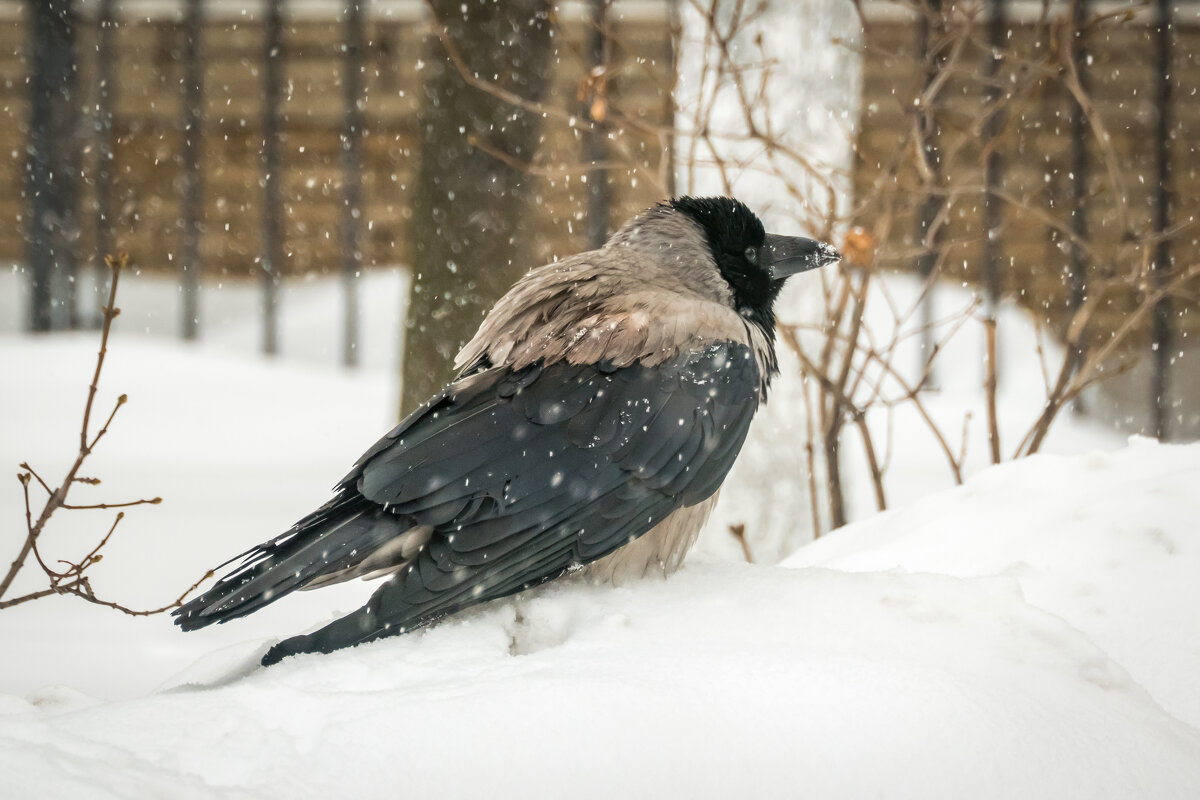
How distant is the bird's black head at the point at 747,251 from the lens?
2.81m

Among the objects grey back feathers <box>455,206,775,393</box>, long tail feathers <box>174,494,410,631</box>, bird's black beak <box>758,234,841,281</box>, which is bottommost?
long tail feathers <box>174,494,410,631</box>

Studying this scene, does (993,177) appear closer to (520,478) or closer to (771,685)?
(520,478)

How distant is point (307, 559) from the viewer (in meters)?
2.03

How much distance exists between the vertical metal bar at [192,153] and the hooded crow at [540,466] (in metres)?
5.24

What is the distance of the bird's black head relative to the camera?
9.23 ft

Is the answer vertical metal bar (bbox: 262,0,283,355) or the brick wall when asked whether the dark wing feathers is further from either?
the brick wall

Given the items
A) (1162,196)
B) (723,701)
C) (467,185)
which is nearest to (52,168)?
(467,185)

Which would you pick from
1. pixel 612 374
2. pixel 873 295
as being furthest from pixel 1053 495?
pixel 873 295

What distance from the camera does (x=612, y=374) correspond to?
2334 mm

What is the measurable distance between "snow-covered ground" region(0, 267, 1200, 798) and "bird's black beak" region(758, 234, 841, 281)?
0.71m

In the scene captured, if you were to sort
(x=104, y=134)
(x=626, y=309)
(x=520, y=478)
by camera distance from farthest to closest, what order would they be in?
(x=104, y=134)
(x=626, y=309)
(x=520, y=478)

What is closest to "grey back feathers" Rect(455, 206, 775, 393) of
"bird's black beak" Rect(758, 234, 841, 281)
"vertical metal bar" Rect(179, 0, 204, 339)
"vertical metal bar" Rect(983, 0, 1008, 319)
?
"bird's black beak" Rect(758, 234, 841, 281)

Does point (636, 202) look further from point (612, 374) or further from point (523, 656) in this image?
point (523, 656)

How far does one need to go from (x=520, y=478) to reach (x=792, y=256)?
3.42ft
